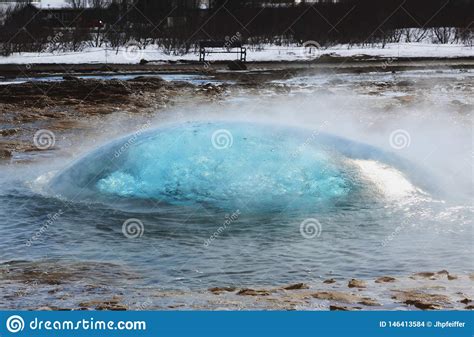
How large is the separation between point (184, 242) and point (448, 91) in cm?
1521

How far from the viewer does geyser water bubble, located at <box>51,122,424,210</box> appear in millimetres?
7633

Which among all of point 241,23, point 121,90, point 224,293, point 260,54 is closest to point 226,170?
point 224,293

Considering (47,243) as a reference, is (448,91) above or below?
above

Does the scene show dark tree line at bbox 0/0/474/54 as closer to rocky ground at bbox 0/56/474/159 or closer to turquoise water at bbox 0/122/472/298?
rocky ground at bbox 0/56/474/159

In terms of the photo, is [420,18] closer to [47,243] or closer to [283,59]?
[283,59]

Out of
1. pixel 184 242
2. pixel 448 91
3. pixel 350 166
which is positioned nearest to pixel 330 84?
pixel 448 91

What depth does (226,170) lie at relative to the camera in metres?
7.82

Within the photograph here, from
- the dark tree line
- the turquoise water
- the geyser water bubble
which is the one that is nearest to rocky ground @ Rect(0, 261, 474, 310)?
the turquoise water

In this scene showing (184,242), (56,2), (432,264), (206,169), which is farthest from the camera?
(56,2)

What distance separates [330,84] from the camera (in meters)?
21.9

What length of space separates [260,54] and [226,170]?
78.6ft

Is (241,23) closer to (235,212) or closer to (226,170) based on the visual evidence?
(226,170)

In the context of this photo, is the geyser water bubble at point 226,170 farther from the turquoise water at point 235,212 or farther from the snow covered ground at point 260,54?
the snow covered ground at point 260,54

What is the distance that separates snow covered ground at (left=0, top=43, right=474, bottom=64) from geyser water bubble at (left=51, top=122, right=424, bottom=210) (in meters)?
19.8
